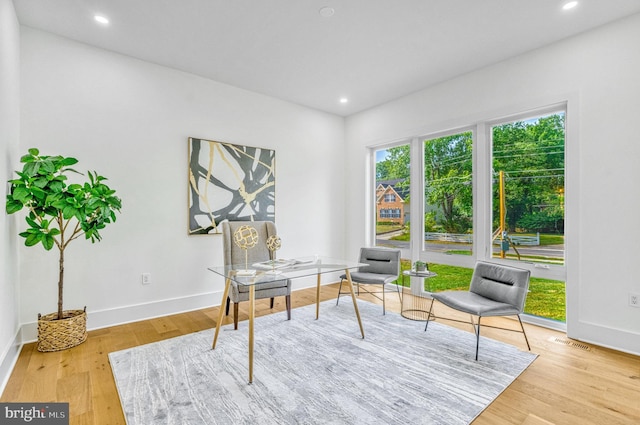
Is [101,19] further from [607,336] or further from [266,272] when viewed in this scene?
[607,336]

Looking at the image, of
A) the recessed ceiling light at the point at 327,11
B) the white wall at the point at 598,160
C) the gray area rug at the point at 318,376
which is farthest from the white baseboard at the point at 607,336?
the recessed ceiling light at the point at 327,11

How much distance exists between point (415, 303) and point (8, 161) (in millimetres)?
4212

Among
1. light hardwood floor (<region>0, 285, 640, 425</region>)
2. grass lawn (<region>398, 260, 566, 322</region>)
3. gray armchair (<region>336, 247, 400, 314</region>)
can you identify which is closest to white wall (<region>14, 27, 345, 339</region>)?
light hardwood floor (<region>0, 285, 640, 425</region>)

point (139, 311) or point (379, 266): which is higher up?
point (379, 266)

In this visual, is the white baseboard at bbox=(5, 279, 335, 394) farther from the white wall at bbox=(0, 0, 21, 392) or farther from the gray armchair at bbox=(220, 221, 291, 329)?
the gray armchair at bbox=(220, 221, 291, 329)

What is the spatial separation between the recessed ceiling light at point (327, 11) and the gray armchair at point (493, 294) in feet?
8.63

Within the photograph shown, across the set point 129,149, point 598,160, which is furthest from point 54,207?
point 598,160

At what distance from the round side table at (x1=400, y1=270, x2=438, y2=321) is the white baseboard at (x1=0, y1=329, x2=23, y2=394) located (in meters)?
3.27

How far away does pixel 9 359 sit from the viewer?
220cm

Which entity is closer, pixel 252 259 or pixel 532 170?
pixel 532 170

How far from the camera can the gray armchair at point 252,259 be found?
2939 mm

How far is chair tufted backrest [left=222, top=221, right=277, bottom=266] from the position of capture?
128 inches

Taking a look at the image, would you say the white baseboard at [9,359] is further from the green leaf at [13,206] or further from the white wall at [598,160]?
the white wall at [598,160]

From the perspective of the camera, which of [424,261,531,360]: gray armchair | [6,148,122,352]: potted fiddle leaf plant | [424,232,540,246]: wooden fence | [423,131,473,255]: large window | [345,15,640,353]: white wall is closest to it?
[6,148,122,352]: potted fiddle leaf plant
